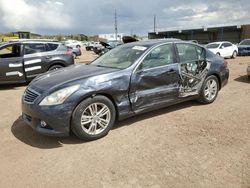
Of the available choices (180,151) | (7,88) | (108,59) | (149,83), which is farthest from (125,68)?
(7,88)

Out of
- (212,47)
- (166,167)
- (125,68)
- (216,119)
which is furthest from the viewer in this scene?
(212,47)

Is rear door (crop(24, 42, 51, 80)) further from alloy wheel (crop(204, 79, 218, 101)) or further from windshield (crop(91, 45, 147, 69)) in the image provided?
alloy wheel (crop(204, 79, 218, 101))

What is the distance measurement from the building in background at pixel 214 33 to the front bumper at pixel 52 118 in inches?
1596

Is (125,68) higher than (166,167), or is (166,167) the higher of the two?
(125,68)

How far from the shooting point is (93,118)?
4.04 meters

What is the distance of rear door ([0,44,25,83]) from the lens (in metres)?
8.23

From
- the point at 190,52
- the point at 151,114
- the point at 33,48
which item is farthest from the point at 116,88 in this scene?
the point at 33,48

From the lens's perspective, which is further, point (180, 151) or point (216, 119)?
point (216, 119)

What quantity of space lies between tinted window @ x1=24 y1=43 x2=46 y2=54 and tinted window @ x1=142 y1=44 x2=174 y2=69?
544 centimetres

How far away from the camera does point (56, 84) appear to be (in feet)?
13.0

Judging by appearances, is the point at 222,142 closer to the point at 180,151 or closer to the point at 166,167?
the point at 180,151

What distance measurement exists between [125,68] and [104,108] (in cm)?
81

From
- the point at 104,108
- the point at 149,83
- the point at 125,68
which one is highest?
the point at 125,68

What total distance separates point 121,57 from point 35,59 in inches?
187
